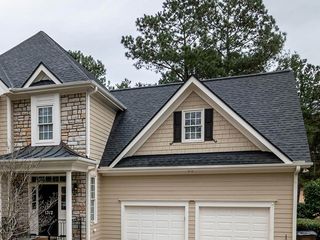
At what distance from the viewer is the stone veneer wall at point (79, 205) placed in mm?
10844

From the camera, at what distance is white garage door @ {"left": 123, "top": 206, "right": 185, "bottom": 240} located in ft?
36.1

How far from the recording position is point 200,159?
35.4 ft

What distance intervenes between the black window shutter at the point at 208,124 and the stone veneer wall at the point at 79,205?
427 cm

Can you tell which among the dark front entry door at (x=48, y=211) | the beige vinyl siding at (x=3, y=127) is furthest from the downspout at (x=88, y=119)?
the beige vinyl siding at (x=3, y=127)

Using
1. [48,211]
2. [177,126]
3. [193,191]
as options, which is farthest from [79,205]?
[177,126]

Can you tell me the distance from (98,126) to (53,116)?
5.17 ft

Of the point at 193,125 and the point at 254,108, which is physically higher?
the point at 254,108

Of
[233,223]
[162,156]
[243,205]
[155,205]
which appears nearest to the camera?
[243,205]

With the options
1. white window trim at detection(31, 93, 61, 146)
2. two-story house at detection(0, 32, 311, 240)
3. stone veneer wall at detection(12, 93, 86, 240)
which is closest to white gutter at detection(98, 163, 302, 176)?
two-story house at detection(0, 32, 311, 240)

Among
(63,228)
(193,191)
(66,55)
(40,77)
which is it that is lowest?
(63,228)

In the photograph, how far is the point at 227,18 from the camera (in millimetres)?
25344

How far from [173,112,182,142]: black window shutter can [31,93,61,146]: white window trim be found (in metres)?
3.94

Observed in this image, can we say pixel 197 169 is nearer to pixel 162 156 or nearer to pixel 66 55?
pixel 162 156

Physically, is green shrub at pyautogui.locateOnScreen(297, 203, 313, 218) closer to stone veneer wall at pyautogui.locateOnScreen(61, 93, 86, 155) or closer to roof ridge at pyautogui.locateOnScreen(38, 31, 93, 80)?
stone veneer wall at pyautogui.locateOnScreen(61, 93, 86, 155)
